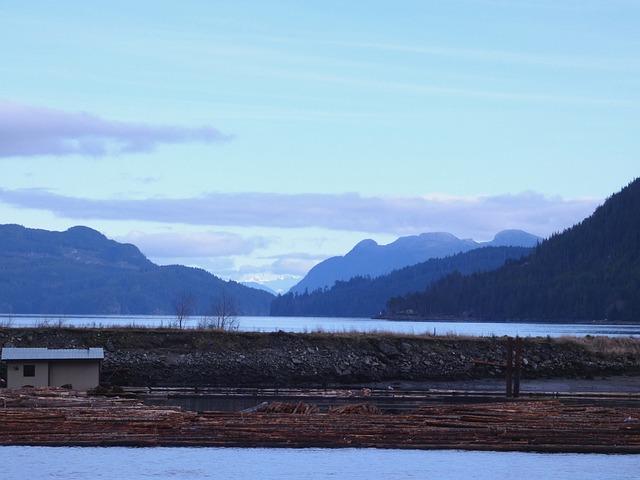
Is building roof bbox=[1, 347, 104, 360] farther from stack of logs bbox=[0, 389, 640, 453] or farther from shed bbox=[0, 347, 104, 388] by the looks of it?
stack of logs bbox=[0, 389, 640, 453]

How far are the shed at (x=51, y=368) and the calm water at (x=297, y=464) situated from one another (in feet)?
48.3

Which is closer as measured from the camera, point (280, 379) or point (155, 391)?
point (155, 391)

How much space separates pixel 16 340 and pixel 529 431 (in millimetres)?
38999

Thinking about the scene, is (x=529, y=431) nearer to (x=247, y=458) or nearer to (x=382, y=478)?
(x=382, y=478)

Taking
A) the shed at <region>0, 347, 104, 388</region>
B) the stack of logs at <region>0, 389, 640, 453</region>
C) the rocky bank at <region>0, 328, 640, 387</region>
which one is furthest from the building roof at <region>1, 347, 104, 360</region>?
the stack of logs at <region>0, 389, 640, 453</region>

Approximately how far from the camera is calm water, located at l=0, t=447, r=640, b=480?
39.7 meters

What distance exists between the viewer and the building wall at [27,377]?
5841 centimetres

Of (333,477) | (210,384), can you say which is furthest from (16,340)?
(333,477)

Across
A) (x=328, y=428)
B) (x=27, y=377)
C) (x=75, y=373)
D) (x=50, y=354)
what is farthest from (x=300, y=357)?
(x=328, y=428)

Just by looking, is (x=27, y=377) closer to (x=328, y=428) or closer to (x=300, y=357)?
(x=300, y=357)

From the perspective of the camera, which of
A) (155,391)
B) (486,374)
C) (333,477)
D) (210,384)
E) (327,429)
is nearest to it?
(333,477)

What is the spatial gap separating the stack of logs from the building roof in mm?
9892

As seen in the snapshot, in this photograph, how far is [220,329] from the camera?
255ft

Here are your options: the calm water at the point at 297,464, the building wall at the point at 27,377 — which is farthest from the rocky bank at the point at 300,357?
the calm water at the point at 297,464
